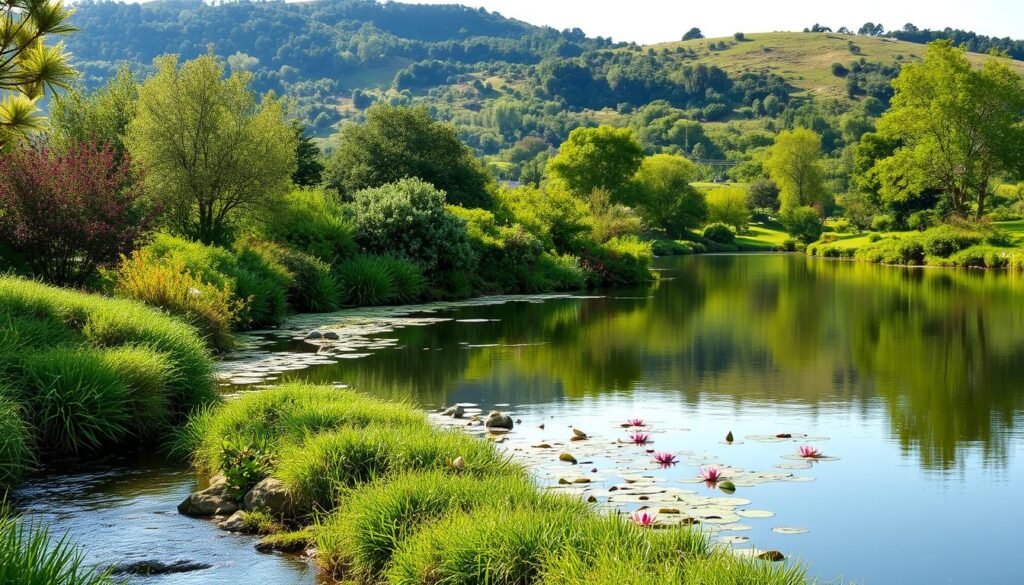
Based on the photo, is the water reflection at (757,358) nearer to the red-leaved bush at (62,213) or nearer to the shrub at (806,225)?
the red-leaved bush at (62,213)

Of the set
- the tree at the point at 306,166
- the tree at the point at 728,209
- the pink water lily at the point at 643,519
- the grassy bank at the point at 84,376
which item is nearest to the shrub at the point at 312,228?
the tree at the point at 306,166

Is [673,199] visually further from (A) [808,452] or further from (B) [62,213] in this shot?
(A) [808,452]

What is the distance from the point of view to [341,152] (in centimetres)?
4116

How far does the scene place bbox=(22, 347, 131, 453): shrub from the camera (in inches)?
426

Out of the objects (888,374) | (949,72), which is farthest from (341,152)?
(949,72)

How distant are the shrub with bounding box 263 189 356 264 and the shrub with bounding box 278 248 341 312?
1400mm

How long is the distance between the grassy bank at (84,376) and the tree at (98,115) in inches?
744

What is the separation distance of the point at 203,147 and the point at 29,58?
582 inches

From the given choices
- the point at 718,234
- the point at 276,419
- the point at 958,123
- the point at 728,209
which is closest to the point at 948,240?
the point at 958,123

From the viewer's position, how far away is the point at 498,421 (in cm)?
1295

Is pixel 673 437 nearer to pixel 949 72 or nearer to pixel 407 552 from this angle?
pixel 407 552

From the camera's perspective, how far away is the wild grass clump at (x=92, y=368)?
35.8 feet

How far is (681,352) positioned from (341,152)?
23.5 m

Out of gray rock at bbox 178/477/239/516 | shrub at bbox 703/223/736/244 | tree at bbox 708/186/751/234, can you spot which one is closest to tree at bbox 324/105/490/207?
gray rock at bbox 178/477/239/516
